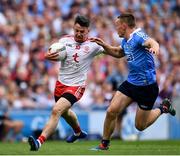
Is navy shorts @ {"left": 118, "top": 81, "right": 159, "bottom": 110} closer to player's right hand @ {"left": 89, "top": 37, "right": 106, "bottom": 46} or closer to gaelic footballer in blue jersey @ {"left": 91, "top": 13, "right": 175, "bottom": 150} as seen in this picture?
gaelic footballer in blue jersey @ {"left": 91, "top": 13, "right": 175, "bottom": 150}

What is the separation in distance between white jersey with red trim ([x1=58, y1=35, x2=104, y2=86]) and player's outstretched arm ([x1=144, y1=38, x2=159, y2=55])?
58.1 inches

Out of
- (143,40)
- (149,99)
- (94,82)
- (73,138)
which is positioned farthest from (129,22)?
(94,82)

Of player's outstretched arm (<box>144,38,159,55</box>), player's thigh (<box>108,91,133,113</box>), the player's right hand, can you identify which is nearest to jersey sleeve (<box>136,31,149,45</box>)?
player's outstretched arm (<box>144,38,159,55</box>)

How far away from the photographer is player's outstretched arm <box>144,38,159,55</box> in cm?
1336

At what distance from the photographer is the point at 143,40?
1432 centimetres

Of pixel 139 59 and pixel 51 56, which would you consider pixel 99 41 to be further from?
pixel 51 56

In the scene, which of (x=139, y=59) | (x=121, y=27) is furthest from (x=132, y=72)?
(x=121, y=27)

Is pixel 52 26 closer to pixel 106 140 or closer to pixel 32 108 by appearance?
pixel 32 108

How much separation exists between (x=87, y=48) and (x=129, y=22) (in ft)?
3.62

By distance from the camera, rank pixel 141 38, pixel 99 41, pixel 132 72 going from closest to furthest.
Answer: pixel 141 38 < pixel 132 72 < pixel 99 41

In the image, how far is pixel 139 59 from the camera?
575 inches

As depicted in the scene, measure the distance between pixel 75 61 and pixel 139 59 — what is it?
4.19ft

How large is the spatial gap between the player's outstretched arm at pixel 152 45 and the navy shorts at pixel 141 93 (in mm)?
924

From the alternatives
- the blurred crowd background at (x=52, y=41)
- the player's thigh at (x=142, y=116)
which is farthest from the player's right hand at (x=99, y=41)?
the blurred crowd background at (x=52, y=41)
